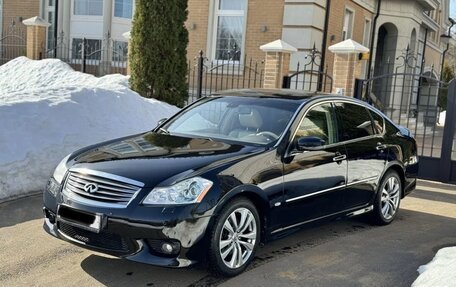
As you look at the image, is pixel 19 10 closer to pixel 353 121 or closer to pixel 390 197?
pixel 353 121

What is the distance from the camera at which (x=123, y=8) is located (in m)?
17.9

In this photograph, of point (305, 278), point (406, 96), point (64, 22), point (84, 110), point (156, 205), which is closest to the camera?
point (156, 205)

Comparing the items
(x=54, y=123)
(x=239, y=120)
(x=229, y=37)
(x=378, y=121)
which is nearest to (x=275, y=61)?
(x=229, y=37)

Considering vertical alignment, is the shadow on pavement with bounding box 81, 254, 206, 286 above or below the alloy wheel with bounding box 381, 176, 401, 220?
below

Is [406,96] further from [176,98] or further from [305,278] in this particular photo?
[305,278]

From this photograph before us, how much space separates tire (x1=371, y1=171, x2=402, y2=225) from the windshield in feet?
5.93

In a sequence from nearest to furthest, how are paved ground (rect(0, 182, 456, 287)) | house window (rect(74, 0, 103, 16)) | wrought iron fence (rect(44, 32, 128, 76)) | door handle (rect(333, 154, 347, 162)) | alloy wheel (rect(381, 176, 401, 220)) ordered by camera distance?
paved ground (rect(0, 182, 456, 287)) → door handle (rect(333, 154, 347, 162)) → alloy wheel (rect(381, 176, 401, 220)) → wrought iron fence (rect(44, 32, 128, 76)) → house window (rect(74, 0, 103, 16))

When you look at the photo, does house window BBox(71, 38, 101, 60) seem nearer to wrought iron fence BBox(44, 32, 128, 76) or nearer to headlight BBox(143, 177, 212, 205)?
wrought iron fence BBox(44, 32, 128, 76)

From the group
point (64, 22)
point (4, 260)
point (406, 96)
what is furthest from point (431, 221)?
point (406, 96)

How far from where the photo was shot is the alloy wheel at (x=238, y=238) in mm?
4320

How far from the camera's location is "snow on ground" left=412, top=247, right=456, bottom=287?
4027 mm

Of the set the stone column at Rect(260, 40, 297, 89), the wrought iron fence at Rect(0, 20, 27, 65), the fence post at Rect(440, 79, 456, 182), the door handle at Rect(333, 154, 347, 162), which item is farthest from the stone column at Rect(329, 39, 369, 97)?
the wrought iron fence at Rect(0, 20, 27, 65)

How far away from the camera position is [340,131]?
227 inches

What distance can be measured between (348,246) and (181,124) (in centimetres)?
221
